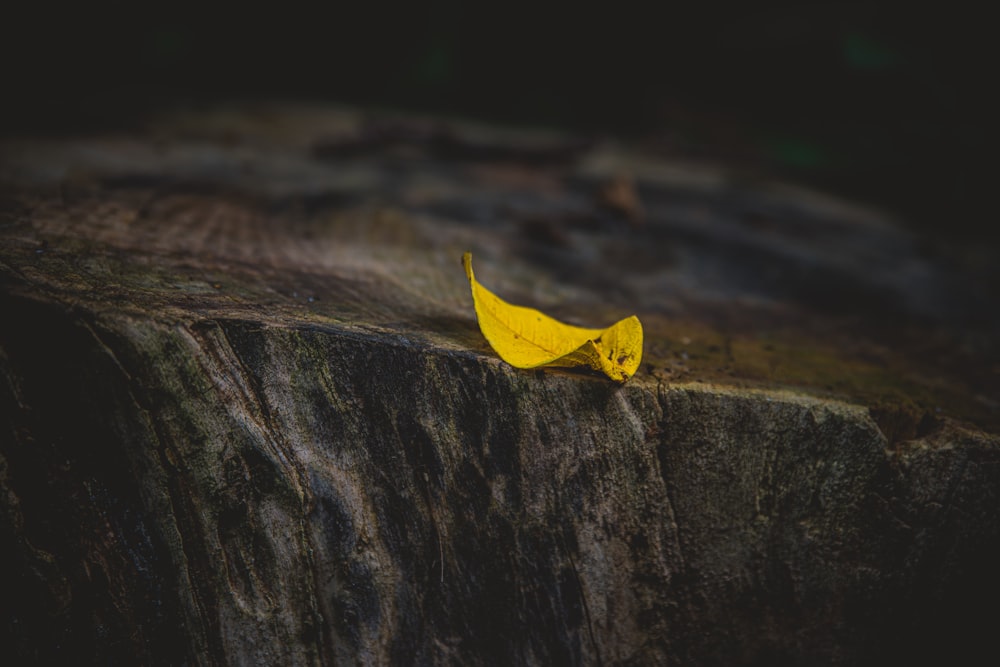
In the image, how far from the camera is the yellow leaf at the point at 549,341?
29.3 inches

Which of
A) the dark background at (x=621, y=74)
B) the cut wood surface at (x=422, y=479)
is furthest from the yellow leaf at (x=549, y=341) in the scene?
the dark background at (x=621, y=74)

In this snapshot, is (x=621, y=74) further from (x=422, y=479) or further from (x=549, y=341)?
(x=422, y=479)

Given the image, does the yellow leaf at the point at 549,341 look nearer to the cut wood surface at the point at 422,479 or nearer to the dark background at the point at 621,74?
the cut wood surface at the point at 422,479

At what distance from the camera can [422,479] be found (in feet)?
2.59

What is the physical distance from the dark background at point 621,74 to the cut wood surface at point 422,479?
49.3 inches

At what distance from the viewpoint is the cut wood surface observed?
719 millimetres

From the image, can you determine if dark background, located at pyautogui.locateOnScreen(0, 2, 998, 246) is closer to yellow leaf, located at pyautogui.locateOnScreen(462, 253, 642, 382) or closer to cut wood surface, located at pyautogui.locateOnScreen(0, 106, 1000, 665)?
cut wood surface, located at pyautogui.locateOnScreen(0, 106, 1000, 665)

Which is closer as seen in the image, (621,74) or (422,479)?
(422,479)

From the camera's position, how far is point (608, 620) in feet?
2.76

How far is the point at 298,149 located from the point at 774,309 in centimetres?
148

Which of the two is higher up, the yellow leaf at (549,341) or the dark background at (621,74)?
the dark background at (621,74)

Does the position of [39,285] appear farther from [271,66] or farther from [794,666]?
[271,66]

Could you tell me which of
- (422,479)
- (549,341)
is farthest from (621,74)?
(422,479)

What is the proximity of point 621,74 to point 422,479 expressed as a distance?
132 inches
